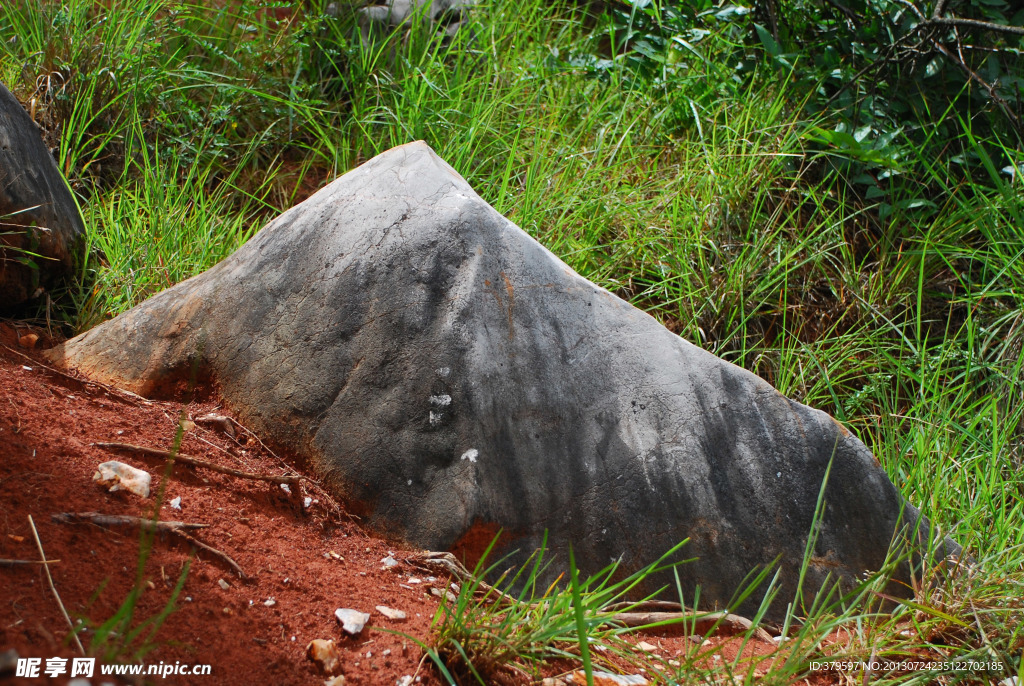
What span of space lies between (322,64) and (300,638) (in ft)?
10.1

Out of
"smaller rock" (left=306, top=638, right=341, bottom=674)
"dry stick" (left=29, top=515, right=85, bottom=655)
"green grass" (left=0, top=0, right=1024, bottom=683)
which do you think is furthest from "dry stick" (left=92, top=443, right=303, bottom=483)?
"green grass" (left=0, top=0, right=1024, bottom=683)

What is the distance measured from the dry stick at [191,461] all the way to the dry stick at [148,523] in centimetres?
17

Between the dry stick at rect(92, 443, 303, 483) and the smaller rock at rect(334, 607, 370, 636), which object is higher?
the dry stick at rect(92, 443, 303, 483)

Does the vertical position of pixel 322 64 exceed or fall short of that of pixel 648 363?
it exceeds it

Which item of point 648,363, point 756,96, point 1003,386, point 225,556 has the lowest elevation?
point 1003,386

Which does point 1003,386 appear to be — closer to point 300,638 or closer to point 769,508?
point 769,508

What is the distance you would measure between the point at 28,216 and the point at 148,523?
4.28 ft

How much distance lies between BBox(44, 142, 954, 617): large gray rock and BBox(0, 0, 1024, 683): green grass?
834 millimetres

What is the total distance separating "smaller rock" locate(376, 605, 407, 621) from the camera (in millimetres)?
1299

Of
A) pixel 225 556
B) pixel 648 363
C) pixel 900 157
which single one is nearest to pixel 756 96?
pixel 900 157

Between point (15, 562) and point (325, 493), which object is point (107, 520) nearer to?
point (15, 562)

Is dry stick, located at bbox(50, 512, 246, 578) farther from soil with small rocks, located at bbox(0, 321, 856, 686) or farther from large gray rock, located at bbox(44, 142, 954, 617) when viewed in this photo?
large gray rock, located at bbox(44, 142, 954, 617)

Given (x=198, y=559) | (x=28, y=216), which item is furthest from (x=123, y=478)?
(x=28, y=216)

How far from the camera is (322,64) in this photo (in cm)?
355
